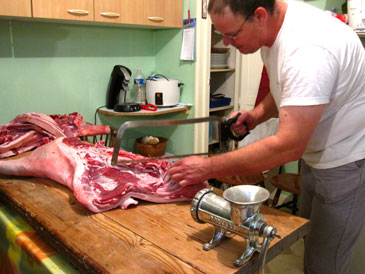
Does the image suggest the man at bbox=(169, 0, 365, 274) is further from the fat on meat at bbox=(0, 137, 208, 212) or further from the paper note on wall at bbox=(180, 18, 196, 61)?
the paper note on wall at bbox=(180, 18, 196, 61)

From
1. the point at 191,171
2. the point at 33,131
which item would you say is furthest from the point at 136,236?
the point at 33,131

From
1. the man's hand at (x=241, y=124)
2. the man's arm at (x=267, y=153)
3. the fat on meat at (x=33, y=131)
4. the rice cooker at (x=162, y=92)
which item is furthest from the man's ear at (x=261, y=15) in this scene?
the rice cooker at (x=162, y=92)

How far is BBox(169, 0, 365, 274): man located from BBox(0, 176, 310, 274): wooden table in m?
0.19

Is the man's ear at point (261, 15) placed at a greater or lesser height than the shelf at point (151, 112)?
greater

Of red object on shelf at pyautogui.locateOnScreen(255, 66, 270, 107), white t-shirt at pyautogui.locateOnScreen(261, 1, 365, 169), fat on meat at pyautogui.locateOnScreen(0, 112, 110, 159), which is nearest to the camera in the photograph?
white t-shirt at pyautogui.locateOnScreen(261, 1, 365, 169)

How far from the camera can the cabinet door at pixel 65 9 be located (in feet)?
6.96

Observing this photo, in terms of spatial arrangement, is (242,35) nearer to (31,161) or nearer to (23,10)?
(31,161)

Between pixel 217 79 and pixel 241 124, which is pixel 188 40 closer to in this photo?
pixel 217 79

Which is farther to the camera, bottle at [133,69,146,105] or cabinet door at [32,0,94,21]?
bottle at [133,69,146,105]

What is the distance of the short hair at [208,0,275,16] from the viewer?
3.74 feet

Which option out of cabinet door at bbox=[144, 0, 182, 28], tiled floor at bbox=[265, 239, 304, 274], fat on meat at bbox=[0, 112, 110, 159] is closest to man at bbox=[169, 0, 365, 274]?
tiled floor at bbox=[265, 239, 304, 274]

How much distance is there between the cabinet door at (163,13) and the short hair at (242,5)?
66.0 inches

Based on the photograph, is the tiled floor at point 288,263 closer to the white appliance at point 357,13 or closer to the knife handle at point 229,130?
the knife handle at point 229,130

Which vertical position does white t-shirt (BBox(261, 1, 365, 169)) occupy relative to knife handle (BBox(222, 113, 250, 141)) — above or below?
above
